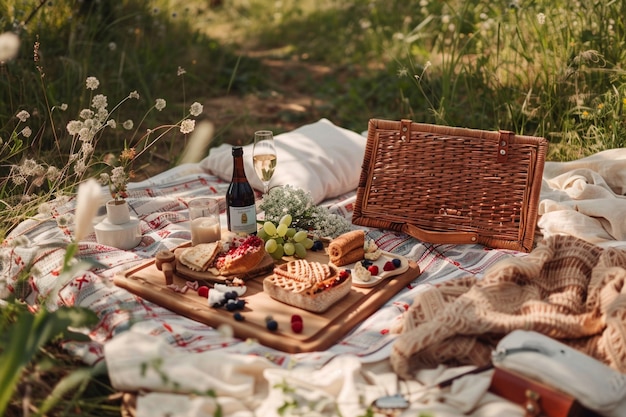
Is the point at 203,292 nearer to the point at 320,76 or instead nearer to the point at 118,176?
the point at 118,176

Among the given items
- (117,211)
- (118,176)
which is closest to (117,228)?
(117,211)

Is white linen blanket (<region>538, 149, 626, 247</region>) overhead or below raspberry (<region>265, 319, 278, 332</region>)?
overhead

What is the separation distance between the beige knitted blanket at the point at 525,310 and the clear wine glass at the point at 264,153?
3.42ft

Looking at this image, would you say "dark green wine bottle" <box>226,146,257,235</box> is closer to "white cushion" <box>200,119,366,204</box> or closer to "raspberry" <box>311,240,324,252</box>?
"raspberry" <box>311,240,324,252</box>

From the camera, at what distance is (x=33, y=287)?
293 cm

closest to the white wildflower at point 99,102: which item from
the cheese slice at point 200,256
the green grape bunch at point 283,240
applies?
the cheese slice at point 200,256

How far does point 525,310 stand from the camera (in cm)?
236

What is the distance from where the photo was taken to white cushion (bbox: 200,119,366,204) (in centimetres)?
387

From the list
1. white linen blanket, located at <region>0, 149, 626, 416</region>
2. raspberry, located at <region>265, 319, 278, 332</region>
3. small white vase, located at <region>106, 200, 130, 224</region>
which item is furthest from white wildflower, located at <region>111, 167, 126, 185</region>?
raspberry, located at <region>265, 319, 278, 332</region>

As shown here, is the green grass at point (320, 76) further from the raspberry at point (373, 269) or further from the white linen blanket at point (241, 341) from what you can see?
the raspberry at point (373, 269)

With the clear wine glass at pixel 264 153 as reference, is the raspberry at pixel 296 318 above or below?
below

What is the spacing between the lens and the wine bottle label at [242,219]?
311 cm

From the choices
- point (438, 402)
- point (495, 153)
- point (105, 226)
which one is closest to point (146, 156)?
point (105, 226)

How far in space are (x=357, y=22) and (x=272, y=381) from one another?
6555 millimetres
